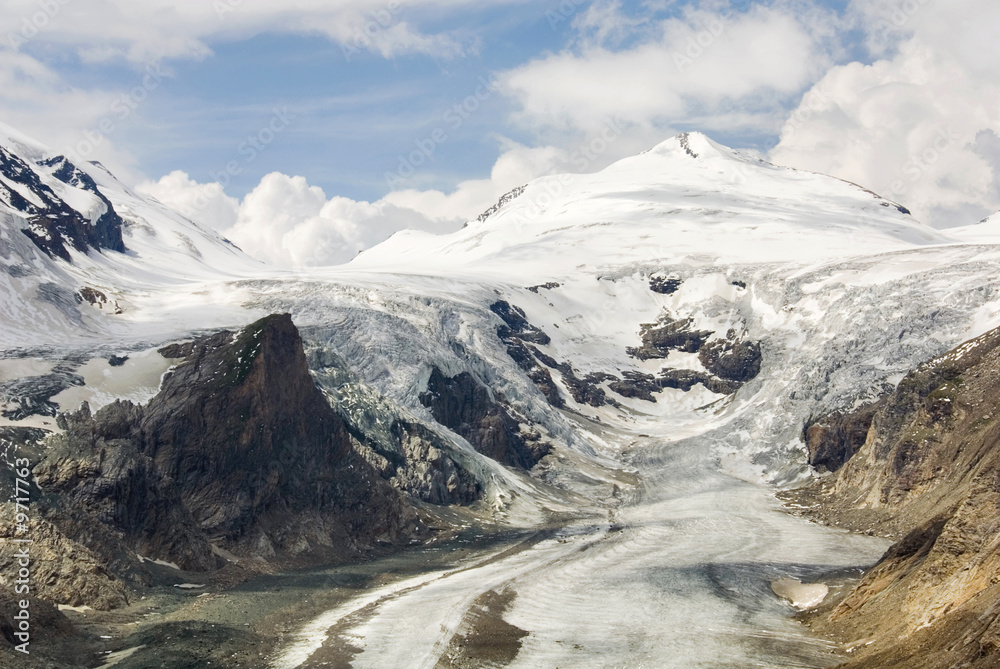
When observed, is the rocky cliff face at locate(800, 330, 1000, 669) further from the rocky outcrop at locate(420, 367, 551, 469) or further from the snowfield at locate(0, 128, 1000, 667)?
the rocky outcrop at locate(420, 367, 551, 469)

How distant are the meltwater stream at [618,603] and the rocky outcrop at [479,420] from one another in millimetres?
38560

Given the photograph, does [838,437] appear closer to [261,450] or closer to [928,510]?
[928,510]

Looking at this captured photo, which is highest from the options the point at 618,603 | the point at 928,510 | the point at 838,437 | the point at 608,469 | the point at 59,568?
the point at 59,568

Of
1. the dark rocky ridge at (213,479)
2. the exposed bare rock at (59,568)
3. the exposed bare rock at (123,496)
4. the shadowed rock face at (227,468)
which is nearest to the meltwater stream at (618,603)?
the exposed bare rock at (59,568)

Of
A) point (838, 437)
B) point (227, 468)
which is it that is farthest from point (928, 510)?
point (227, 468)

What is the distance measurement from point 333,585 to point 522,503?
173 ft

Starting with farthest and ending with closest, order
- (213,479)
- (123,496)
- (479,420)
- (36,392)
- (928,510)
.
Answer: (479,420) < (213,479) < (36,392) < (928,510) < (123,496)

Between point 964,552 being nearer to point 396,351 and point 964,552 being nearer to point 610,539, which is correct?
→ point 610,539

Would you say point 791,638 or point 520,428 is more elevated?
point 520,428

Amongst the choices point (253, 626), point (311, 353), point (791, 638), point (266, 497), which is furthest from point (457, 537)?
point (791, 638)

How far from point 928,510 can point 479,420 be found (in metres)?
84.8

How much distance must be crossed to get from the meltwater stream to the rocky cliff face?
429cm

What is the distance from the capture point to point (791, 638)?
182 feet

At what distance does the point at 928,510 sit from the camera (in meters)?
85.2
